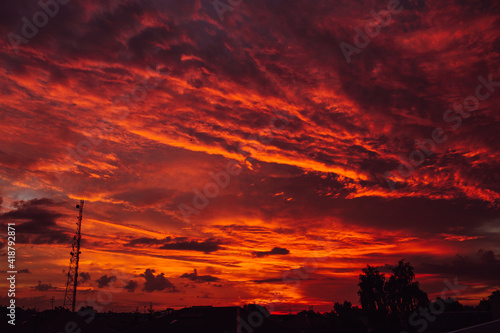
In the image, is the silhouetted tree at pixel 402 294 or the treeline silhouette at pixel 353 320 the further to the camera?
the silhouetted tree at pixel 402 294

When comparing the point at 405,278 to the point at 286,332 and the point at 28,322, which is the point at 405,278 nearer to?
the point at 286,332

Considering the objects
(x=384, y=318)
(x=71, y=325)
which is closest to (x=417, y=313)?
(x=384, y=318)

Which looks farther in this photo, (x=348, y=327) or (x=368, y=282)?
(x=368, y=282)

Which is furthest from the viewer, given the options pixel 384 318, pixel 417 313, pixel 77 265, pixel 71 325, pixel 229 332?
pixel 384 318

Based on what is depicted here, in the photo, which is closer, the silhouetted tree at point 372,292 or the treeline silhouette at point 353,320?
the treeline silhouette at point 353,320

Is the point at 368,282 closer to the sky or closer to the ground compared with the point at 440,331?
closer to the sky

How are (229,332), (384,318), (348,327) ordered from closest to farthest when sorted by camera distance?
(229,332) → (348,327) → (384,318)

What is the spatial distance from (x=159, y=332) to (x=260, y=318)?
1080 centimetres

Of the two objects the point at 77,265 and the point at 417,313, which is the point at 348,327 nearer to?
the point at 417,313

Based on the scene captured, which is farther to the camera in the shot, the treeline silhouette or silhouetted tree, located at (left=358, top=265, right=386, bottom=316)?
silhouetted tree, located at (left=358, top=265, right=386, bottom=316)

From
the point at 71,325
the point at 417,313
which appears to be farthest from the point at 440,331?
the point at 71,325

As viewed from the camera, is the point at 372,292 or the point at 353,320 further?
the point at 372,292

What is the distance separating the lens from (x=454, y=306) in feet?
405

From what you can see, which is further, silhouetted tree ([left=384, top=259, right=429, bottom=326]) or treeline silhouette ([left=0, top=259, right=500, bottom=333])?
silhouetted tree ([left=384, top=259, right=429, bottom=326])
